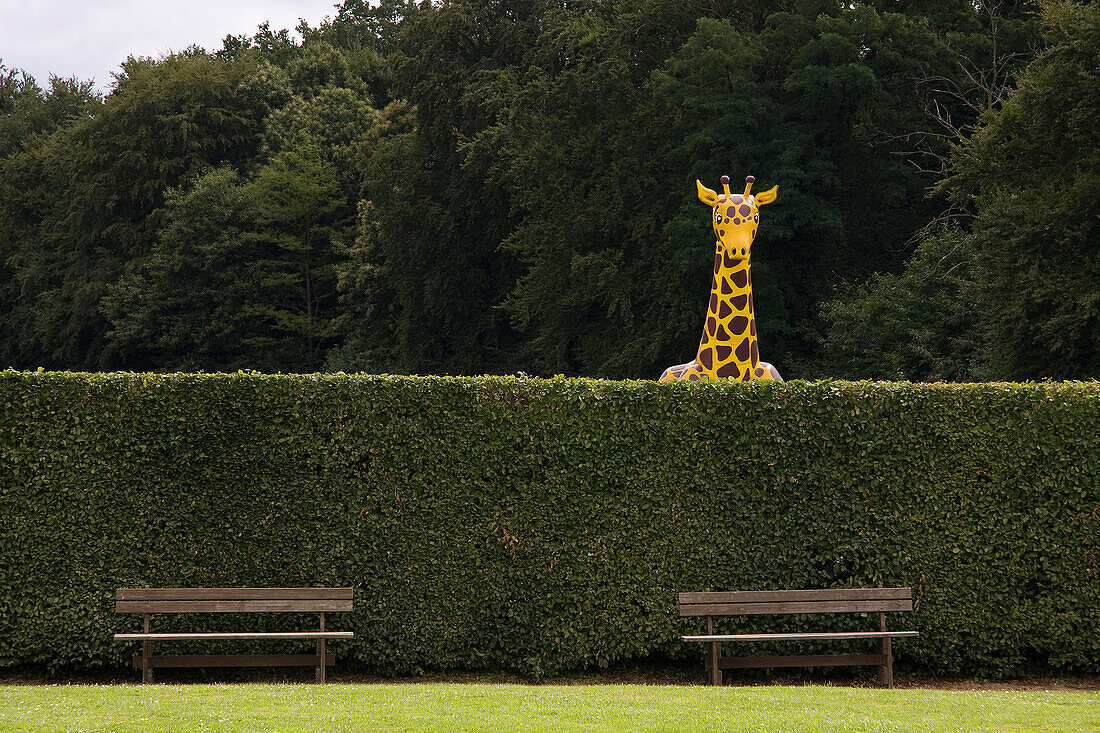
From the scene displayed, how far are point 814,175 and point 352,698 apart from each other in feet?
71.7

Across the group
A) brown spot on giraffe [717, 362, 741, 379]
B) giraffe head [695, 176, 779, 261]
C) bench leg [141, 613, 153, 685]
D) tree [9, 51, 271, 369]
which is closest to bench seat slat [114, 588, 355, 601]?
bench leg [141, 613, 153, 685]

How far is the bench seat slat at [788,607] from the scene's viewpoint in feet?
31.5

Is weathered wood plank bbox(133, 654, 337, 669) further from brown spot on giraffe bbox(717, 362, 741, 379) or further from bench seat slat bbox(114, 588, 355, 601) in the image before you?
brown spot on giraffe bbox(717, 362, 741, 379)

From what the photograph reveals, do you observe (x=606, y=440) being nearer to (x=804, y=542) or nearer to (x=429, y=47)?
(x=804, y=542)

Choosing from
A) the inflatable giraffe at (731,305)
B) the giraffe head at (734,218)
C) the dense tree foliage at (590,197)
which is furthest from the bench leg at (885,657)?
the dense tree foliage at (590,197)

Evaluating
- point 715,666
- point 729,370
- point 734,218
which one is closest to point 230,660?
point 715,666

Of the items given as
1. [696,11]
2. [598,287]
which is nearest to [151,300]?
[598,287]

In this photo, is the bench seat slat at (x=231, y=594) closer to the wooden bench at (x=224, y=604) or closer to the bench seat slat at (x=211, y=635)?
the wooden bench at (x=224, y=604)

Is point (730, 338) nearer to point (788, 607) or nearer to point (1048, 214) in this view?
point (788, 607)

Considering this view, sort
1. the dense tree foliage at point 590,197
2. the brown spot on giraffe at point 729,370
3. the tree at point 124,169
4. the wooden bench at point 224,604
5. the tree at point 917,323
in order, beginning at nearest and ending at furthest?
the wooden bench at point 224,604 < the brown spot on giraffe at point 729,370 < the dense tree foliage at point 590,197 < the tree at point 917,323 < the tree at point 124,169

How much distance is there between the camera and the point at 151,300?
4291cm

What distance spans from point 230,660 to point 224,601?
54 centimetres

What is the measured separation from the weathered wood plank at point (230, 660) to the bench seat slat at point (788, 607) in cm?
323

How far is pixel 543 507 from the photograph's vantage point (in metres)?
9.87
